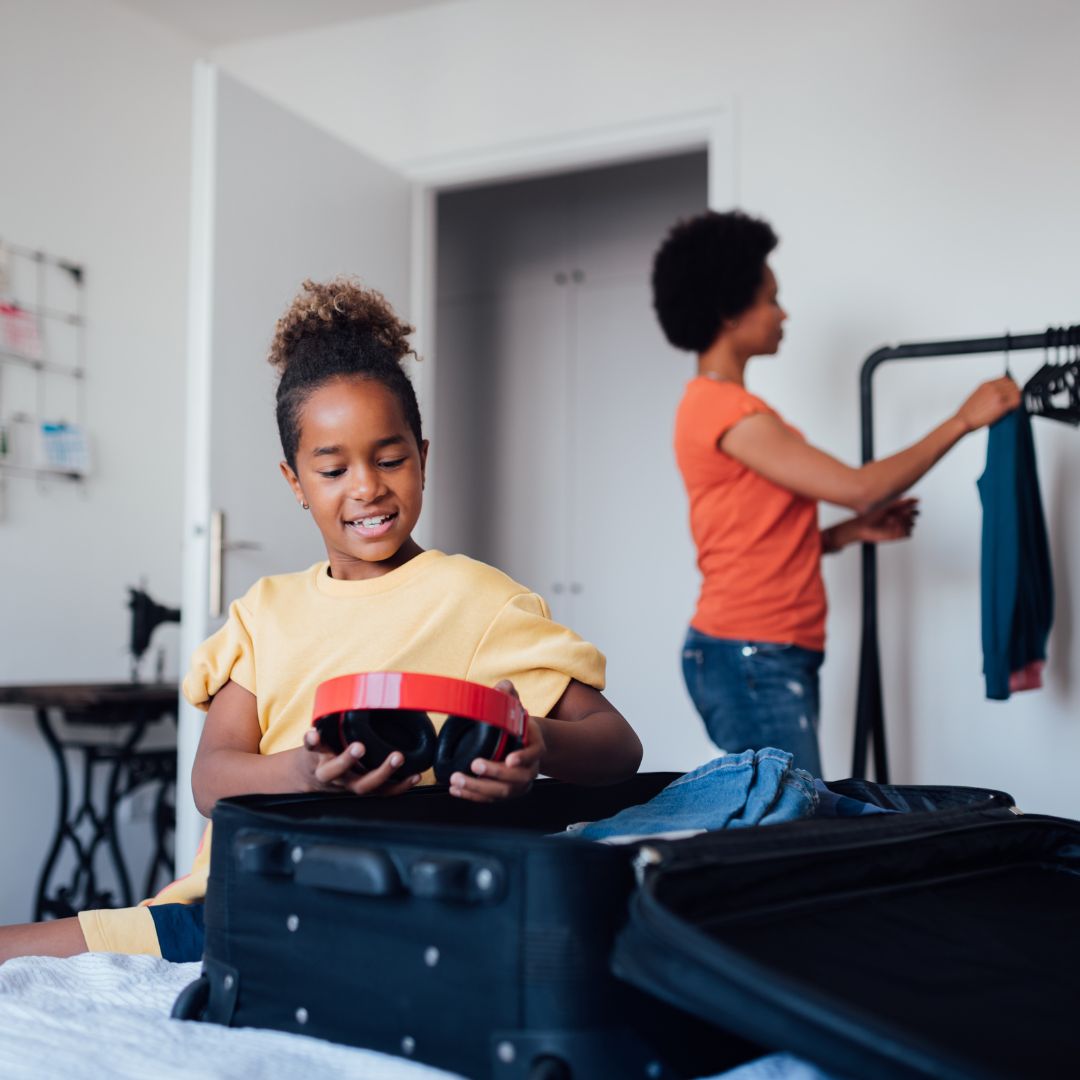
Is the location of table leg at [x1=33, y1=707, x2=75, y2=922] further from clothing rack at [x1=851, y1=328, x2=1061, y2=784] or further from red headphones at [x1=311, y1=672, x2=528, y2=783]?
red headphones at [x1=311, y1=672, x2=528, y2=783]

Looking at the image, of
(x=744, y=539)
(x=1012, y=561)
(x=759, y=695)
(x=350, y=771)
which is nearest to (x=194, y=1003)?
(x=350, y=771)

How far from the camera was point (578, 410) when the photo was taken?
4.44m

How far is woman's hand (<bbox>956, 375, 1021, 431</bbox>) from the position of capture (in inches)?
88.7

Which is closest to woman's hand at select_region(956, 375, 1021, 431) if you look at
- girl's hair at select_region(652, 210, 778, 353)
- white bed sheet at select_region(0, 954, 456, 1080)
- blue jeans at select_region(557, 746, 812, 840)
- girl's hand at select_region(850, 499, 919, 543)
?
girl's hand at select_region(850, 499, 919, 543)

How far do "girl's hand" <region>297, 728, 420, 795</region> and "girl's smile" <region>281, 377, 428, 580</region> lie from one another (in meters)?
0.37

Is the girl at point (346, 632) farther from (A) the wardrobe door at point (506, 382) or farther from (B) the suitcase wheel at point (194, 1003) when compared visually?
(A) the wardrobe door at point (506, 382)

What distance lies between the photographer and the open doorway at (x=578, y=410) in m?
4.20

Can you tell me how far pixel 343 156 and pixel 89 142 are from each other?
2.56 feet

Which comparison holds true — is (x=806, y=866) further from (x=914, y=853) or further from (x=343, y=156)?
(x=343, y=156)

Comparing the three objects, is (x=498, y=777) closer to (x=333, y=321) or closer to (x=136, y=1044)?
(x=136, y=1044)

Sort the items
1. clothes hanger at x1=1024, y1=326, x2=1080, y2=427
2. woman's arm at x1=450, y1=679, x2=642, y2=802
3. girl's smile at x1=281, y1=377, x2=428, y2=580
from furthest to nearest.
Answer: clothes hanger at x1=1024, y1=326, x2=1080, y2=427
girl's smile at x1=281, y1=377, x2=428, y2=580
woman's arm at x1=450, y1=679, x2=642, y2=802

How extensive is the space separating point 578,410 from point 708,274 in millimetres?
2060

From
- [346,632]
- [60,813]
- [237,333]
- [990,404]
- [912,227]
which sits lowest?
[60,813]

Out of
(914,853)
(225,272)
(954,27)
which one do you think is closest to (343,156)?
(225,272)
